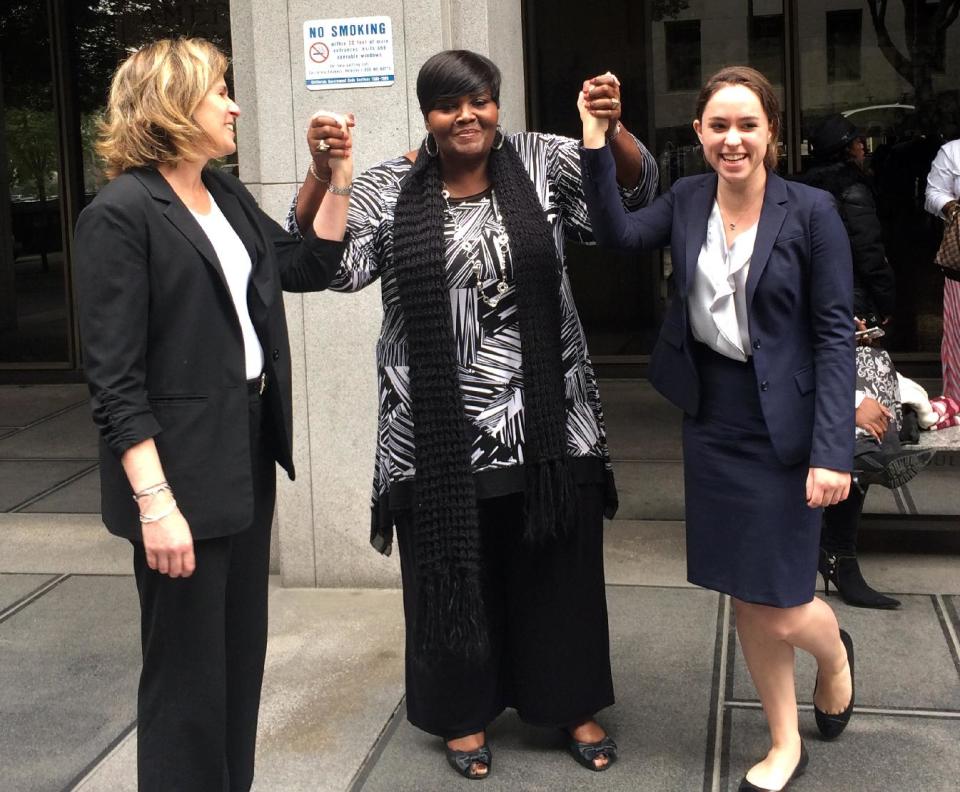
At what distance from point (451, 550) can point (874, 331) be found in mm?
2134

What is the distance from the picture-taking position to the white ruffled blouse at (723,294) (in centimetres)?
348

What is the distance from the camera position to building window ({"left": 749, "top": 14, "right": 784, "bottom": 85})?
33.1 feet

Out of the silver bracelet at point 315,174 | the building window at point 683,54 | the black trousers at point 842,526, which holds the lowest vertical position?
the black trousers at point 842,526

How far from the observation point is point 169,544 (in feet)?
9.34

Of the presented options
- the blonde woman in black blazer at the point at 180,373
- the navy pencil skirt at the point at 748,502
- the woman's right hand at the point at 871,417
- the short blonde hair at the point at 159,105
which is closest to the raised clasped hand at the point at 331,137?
the blonde woman in black blazer at the point at 180,373

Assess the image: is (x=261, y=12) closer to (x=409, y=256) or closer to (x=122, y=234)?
(x=409, y=256)

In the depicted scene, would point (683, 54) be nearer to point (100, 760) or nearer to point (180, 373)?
point (100, 760)

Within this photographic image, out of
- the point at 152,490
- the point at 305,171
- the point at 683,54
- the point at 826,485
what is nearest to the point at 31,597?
the point at 305,171

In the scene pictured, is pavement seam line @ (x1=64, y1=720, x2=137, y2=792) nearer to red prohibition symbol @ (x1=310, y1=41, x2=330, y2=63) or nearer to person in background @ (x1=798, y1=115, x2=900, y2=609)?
red prohibition symbol @ (x1=310, y1=41, x2=330, y2=63)

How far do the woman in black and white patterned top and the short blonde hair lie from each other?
609mm

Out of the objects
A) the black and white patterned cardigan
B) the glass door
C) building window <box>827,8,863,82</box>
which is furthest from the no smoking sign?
the glass door

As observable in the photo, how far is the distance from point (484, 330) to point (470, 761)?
1232mm

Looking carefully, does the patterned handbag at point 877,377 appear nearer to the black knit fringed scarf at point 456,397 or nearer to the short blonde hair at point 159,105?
the black knit fringed scarf at point 456,397

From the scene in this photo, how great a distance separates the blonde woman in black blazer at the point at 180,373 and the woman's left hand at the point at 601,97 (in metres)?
0.65
